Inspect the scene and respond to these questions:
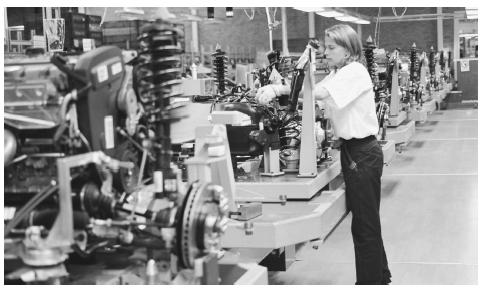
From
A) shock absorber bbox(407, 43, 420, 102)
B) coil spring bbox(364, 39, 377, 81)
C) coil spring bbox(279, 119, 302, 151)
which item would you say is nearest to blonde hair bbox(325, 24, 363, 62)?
coil spring bbox(279, 119, 302, 151)

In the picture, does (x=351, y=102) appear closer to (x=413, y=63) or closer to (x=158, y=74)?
(x=158, y=74)

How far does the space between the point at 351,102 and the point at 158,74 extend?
1562 mm

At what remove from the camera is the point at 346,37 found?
→ 3.59 m

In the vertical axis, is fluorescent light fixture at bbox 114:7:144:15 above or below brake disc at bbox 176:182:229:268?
above

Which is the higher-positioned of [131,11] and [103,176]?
[131,11]

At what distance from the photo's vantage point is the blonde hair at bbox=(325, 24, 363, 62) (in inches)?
141

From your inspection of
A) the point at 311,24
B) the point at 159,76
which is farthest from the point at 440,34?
the point at 159,76

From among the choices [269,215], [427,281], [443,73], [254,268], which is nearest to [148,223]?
[254,268]

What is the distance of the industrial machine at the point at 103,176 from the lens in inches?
80.3

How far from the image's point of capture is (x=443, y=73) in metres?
15.3

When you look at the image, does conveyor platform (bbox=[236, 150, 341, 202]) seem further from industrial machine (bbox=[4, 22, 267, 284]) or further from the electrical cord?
the electrical cord

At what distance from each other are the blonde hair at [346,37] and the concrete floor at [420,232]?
105cm

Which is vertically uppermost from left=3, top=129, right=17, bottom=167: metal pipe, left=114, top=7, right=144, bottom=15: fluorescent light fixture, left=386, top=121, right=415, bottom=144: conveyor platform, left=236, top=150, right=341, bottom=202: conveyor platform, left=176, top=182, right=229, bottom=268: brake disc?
left=114, top=7, right=144, bottom=15: fluorescent light fixture

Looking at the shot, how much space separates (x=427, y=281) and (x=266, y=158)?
1.17 m
